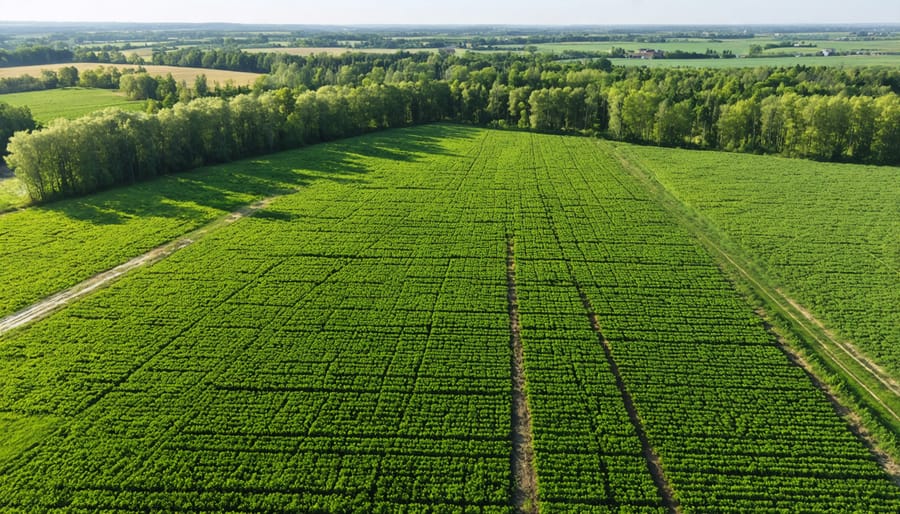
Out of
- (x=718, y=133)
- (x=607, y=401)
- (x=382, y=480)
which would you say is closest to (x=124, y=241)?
(x=382, y=480)

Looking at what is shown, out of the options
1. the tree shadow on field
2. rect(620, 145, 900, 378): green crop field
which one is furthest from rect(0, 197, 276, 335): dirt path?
rect(620, 145, 900, 378): green crop field

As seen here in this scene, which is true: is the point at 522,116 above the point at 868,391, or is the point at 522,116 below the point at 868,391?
above

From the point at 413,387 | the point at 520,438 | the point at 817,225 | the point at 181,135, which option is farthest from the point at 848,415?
the point at 181,135

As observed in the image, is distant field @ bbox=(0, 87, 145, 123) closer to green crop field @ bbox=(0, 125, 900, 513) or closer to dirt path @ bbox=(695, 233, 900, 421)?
green crop field @ bbox=(0, 125, 900, 513)

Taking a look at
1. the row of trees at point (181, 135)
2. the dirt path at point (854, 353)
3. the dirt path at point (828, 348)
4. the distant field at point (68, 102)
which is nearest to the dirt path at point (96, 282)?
the row of trees at point (181, 135)

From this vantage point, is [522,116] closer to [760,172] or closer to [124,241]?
[760,172]

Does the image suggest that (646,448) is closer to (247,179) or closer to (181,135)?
(247,179)

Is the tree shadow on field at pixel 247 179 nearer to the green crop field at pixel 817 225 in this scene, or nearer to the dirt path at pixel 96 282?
the dirt path at pixel 96 282
